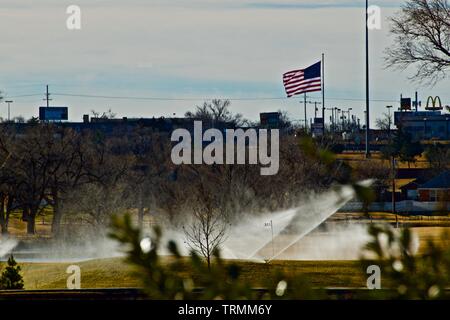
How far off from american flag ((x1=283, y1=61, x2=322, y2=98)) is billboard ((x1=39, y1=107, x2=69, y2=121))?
18.1 metres

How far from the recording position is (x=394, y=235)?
2670 mm

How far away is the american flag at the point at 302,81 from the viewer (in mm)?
30997

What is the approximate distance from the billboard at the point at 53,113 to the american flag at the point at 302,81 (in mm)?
18073

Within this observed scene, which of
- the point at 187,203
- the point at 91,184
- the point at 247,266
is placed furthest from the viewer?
the point at 91,184

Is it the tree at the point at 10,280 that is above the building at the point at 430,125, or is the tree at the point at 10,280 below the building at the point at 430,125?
below

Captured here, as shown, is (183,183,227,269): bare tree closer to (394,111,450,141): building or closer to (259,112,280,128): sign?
(259,112,280,128): sign

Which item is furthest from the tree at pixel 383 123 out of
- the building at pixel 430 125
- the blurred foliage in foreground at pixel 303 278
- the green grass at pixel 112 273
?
the blurred foliage in foreground at pixel 303 278

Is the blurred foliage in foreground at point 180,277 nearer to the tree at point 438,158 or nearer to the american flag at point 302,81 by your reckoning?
the american flag at point 302,81

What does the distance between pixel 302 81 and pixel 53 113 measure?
19658 millimetres

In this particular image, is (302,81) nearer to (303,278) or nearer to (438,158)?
(438,158)

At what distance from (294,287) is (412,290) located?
0.97 feet

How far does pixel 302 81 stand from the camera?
103ft
